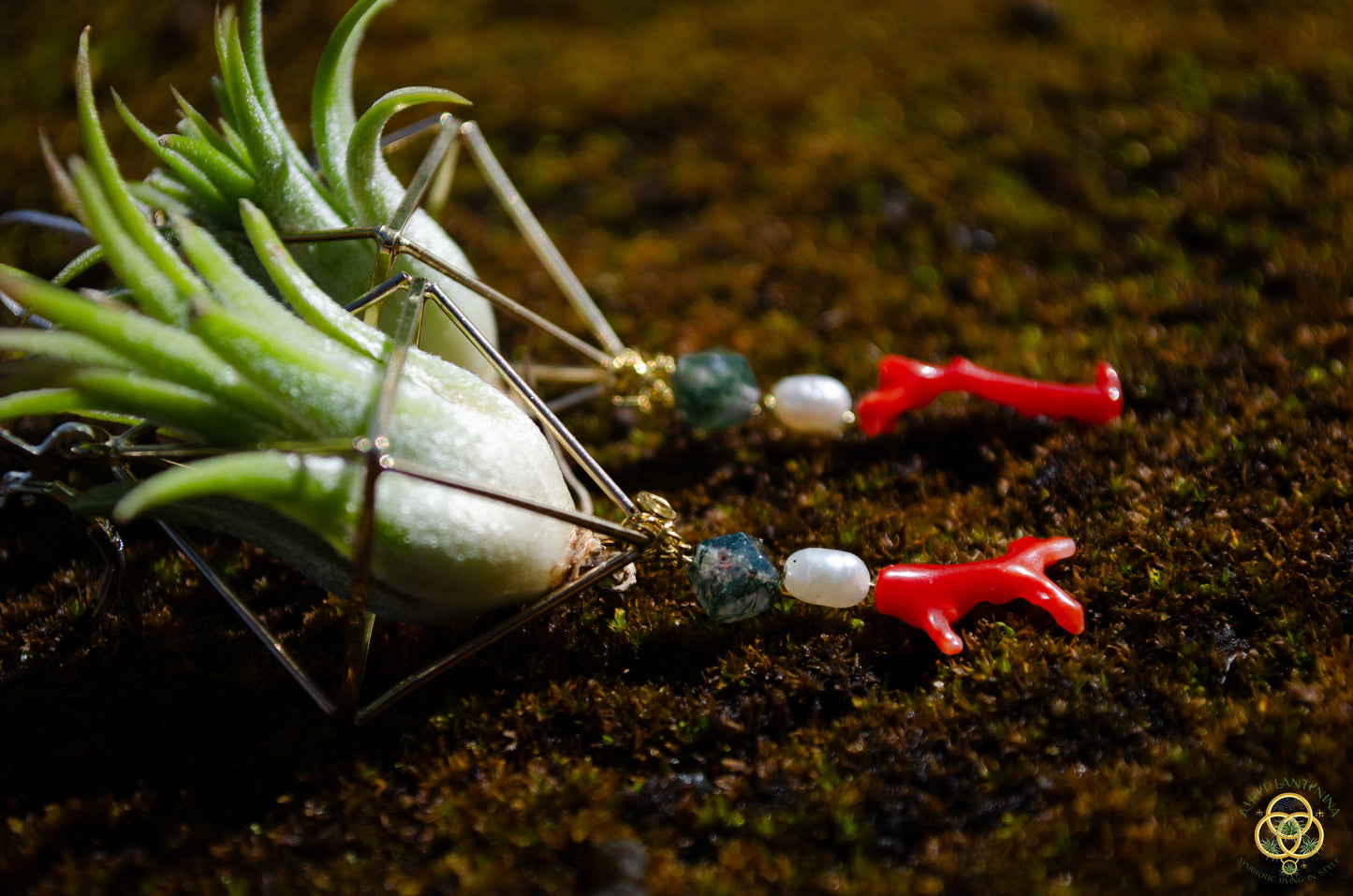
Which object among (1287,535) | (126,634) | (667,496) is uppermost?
(1287,535)

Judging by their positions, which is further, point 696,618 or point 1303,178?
point 1303,178

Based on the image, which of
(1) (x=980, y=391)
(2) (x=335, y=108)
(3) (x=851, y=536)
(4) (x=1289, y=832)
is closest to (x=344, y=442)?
(2) (x=335, y=108)

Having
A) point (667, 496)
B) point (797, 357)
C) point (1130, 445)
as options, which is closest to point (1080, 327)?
point (1130, 445)

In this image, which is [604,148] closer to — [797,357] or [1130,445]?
[797,357]

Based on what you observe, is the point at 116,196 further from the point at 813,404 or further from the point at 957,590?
the point at 957,590

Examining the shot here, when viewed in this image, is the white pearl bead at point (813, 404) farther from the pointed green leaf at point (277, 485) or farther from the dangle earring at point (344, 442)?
the pointed green leaf at point (277, 485)
